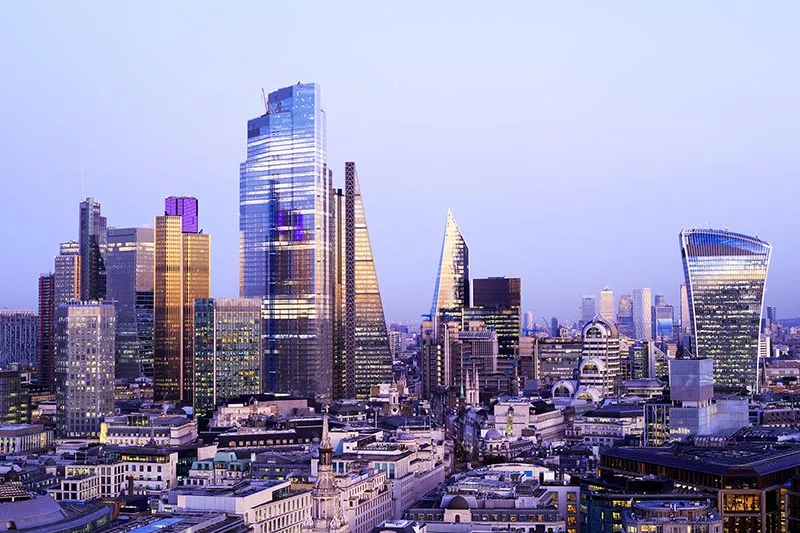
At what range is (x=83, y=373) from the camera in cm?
18725

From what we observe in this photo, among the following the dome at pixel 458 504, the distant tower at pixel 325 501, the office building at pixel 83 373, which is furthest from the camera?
the office building at pixel 83 373

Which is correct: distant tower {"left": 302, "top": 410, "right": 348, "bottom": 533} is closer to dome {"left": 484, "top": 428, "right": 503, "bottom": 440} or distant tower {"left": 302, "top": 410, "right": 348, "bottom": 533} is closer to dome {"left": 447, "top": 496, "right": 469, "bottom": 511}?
dome {"left": 447, "top": 496, "right": 469, "bottom": 511}

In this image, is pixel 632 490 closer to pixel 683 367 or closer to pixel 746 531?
pixel 746 531

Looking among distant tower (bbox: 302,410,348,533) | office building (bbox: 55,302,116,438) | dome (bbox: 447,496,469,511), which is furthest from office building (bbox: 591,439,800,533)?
office building (bbox: 55,302,116,438)

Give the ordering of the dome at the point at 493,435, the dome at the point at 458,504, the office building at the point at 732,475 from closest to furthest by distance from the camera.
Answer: the dome at the point at 458,504
the office building at the point at 732,475
the dome at the point at 493,435

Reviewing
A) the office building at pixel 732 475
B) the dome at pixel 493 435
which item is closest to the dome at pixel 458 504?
the office building at pixel 732 475

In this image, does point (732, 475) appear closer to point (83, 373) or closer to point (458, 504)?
point (458, 504)

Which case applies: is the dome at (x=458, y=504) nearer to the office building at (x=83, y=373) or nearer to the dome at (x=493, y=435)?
the dome at (x=493, y=435)

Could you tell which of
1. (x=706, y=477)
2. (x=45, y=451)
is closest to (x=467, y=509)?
(x=706, y=477)

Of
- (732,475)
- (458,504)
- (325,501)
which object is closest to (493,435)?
(458,504)

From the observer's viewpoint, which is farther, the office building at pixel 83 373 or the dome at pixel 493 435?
the office building at pixel 83 373

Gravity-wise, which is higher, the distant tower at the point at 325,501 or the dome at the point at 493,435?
the distant tower at the point at 325,501

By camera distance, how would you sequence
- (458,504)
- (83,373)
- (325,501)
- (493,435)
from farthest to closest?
(83,373) → (493,435) → (458,504) → (325,501)

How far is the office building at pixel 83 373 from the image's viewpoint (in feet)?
613
